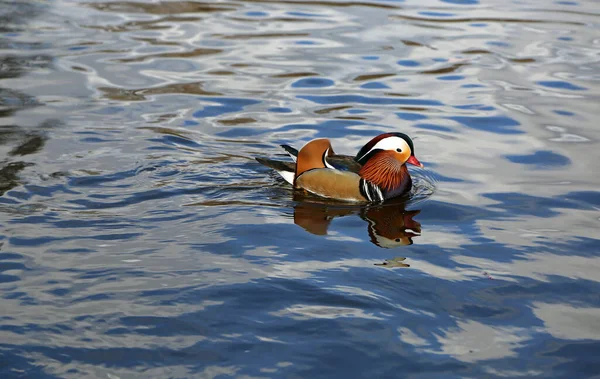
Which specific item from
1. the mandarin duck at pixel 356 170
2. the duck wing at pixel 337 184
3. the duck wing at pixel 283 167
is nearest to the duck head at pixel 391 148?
the mandarin duck at pixel 356 170

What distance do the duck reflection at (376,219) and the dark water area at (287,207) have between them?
0.03 metres

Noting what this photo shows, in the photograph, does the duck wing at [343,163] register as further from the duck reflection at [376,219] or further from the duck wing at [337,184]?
the duck reflection at [376,219]

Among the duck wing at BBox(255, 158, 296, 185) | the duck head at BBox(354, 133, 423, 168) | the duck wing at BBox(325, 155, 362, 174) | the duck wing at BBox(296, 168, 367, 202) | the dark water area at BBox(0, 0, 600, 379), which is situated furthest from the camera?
the duck wing at BBox(255, 158, 296, 185)

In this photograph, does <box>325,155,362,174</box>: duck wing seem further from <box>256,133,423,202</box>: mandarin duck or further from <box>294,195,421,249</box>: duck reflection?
<box>294,195,421,249</box>: duck reflection

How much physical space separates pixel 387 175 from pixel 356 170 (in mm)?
318

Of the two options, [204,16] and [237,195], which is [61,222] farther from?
[204,16]

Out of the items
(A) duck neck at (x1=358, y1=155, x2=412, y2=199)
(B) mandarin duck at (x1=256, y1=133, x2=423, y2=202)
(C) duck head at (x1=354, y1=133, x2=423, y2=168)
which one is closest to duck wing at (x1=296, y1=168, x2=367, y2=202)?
(B) mandarin duck at (x1=256, y1=133, x2=423, y2=202)

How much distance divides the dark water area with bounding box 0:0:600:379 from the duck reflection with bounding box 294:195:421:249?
0.11 feet

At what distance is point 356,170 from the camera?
31.3 ft

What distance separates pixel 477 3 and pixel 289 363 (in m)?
14.5

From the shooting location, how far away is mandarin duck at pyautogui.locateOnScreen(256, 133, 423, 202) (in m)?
9.45

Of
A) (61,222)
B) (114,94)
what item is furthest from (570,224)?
(114,94)

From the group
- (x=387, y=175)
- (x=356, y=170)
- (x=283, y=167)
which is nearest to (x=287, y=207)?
(x=283, y=167)

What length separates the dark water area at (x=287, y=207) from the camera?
637 centimetres
